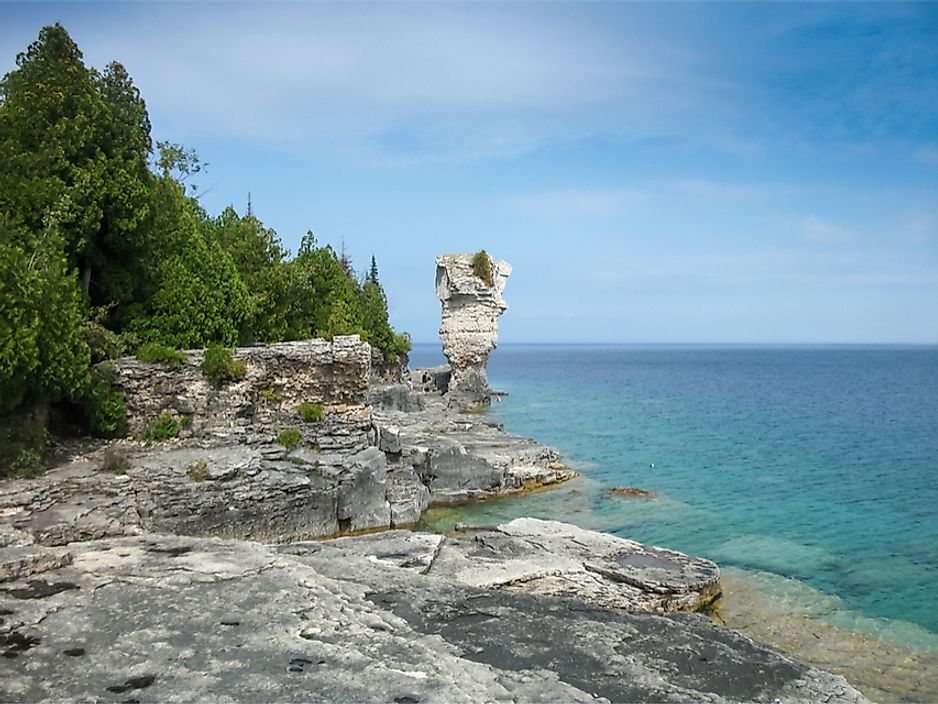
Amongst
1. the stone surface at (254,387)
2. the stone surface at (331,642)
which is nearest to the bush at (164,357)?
the stone surface at (254,387)

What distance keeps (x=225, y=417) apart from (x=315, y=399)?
2630 mm

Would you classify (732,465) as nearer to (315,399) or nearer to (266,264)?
(315,399)

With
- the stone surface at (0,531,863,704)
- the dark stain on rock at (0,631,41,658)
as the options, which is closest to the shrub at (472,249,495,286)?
the stone surface at (0,531,863,704)

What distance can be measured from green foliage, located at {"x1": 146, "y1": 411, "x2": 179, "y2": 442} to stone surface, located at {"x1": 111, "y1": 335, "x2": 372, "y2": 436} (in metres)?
0.19

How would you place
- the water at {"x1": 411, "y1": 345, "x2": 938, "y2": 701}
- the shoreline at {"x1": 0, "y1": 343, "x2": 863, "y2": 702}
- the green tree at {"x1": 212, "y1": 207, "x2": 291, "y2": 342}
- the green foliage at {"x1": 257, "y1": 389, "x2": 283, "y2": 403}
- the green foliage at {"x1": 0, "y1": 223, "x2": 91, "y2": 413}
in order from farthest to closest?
the green tree at {"x1": 212, "y1": 207, "x2": 291, "y2": 342} → the green foliage at {"x1": 257, "y1": 389, "x2": 283, "y2": 403} → the green foliage at {"x1": 0, "y1": 223, "x2": 91, "y2": 413} → the water at {"x1": 411, "y1": 345, "x2": 938, "y2": 701} → the shoreline at {"x1": 0, "y1": 343, "x2": 863, "y2": 702}

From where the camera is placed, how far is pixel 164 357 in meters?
20.3

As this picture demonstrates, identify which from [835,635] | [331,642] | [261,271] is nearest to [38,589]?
[331,642]

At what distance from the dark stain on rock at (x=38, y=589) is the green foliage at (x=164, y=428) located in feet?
27.1

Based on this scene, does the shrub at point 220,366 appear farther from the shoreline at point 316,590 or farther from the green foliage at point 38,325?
the green foliage at point 38,325

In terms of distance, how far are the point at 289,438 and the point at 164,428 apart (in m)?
3.32

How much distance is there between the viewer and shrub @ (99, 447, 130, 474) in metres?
17.2

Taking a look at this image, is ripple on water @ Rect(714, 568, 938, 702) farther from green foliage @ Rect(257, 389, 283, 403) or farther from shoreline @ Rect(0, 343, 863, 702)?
green foliage @ Rect(257, 389, 283, 403)

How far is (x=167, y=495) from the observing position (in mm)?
17047

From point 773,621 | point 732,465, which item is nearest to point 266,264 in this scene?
point 732,465
